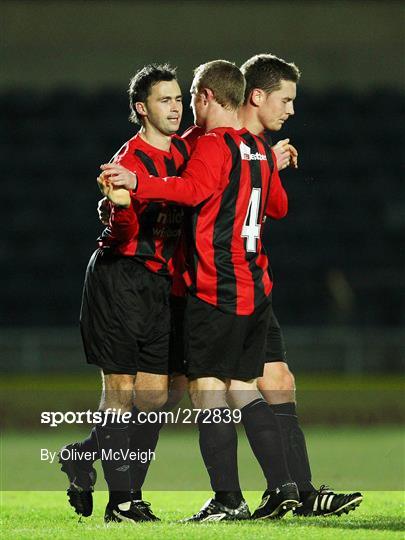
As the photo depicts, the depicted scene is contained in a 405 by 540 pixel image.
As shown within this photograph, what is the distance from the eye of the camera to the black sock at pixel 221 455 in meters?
4.54

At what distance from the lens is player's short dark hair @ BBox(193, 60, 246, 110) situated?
464 centimetres

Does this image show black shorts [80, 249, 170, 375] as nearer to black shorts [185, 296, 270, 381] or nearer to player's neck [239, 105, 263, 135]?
black shorts [185, 296, 270, 381]

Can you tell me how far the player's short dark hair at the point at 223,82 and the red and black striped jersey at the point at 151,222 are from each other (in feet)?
1.01

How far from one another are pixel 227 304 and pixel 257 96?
949 millimetres

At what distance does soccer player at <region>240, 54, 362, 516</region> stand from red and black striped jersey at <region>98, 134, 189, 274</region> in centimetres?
41

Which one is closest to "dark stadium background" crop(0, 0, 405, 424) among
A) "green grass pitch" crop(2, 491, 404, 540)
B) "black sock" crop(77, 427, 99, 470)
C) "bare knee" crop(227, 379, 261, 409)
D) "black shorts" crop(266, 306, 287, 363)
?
"green grass pitch" crop(2, 491, 404, 540)

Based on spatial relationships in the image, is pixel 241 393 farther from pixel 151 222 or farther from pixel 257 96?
pixel 257 96

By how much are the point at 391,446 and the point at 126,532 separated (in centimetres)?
578

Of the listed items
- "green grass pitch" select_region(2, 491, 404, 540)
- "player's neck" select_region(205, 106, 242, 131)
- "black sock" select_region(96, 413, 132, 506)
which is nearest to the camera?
"green grass pitch" select_region(2, 491, 404, 540)

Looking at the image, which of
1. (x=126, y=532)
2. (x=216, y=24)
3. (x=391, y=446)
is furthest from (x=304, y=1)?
(x=126, y=532)

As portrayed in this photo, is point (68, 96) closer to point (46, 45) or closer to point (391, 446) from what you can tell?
point (46, 45)

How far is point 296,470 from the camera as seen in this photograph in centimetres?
493

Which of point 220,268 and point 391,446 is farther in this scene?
point 391,446

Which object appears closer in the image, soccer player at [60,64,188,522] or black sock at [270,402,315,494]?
soccer player at [60,64,188,522]
